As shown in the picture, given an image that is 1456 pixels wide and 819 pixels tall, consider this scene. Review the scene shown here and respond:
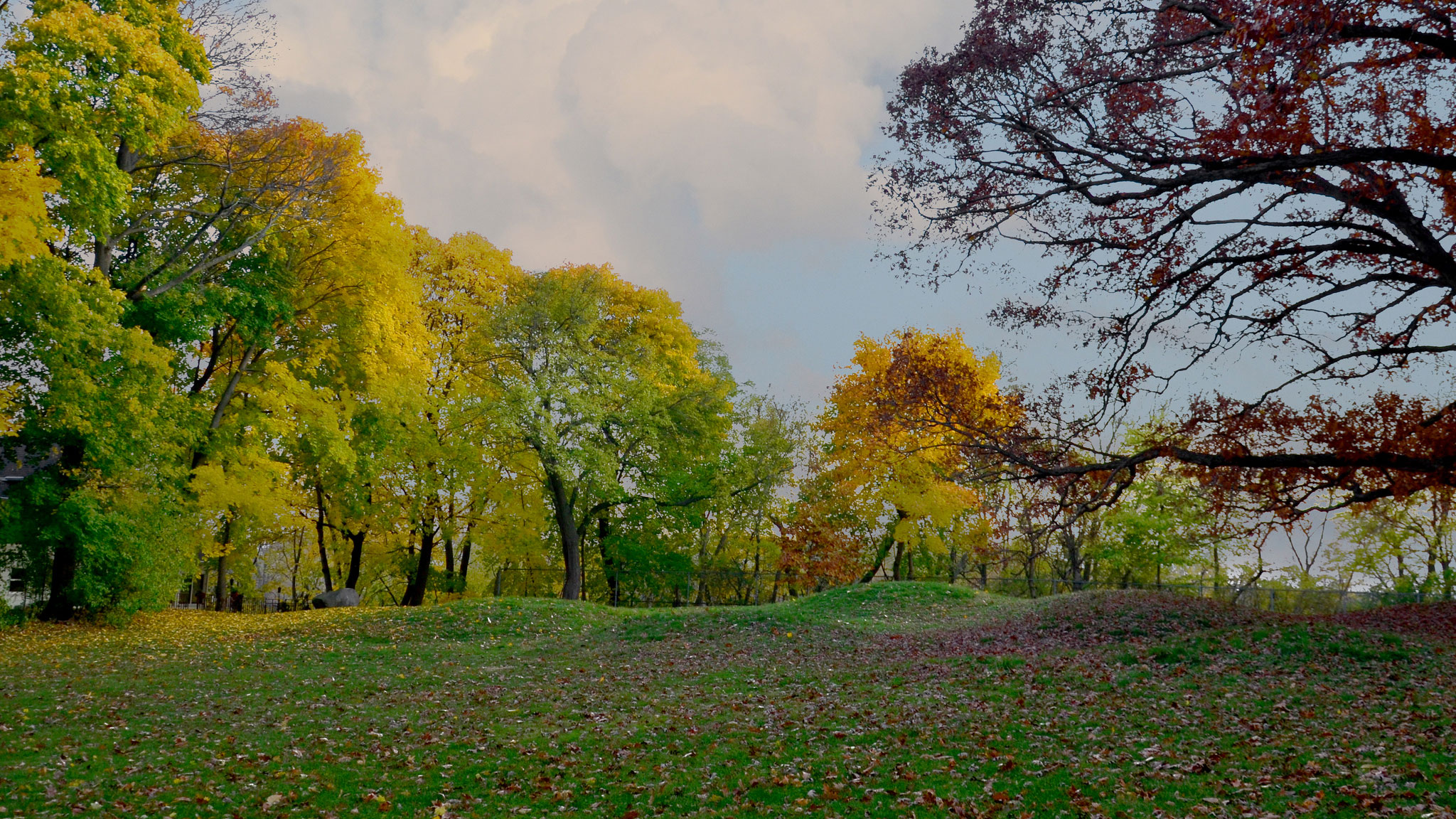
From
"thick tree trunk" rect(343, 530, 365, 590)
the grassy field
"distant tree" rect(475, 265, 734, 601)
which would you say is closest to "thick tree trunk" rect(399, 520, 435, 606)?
"thick tree trunk" rect(343, 530, 365, 590)

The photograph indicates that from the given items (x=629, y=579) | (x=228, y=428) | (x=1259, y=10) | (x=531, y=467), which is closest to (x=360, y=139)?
(x=228, y=428)

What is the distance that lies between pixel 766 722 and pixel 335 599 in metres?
22.0

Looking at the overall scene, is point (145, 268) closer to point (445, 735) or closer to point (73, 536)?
point (73, 536)

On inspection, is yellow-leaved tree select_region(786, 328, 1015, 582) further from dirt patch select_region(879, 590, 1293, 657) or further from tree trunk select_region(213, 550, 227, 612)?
tree trunk select_region(213, 550, 227, 612)

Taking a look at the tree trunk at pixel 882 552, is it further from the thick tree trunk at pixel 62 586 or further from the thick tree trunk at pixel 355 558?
the thick tree trunk at pixel 62 586

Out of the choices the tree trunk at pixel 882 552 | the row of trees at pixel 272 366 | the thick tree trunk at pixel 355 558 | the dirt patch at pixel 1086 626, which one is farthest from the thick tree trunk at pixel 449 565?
the dirt patch at pixel 1086 626

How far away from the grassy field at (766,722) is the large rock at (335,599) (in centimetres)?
951

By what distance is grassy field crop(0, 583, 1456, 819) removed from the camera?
770 centimetres

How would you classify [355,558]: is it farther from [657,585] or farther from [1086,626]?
[1086,626]

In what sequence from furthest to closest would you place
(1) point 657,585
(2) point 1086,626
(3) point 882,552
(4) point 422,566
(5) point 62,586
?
(3) point 882,552 < (1) point 657,585 < (4) point 422,566 < (5) point 62,586 < (2) point 1086,626

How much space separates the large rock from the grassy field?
31.2 feet

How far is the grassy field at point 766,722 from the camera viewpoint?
7699mm

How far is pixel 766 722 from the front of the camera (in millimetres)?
10336

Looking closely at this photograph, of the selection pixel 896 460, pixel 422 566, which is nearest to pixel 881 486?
pixel 896 460
